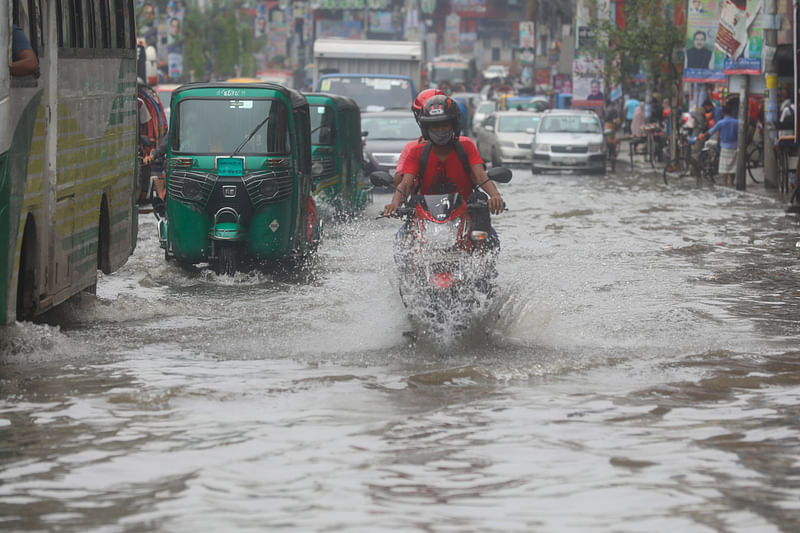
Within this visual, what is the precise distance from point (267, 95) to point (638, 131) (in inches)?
1270

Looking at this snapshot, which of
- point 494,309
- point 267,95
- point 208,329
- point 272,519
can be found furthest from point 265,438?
point 267,95

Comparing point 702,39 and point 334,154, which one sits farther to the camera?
point 702,39

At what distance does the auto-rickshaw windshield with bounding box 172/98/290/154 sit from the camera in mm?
15055

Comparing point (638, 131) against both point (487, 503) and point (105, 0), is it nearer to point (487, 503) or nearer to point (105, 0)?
point (105, 0)

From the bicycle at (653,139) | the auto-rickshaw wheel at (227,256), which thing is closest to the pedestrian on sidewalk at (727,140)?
the bicycle at (653,139)

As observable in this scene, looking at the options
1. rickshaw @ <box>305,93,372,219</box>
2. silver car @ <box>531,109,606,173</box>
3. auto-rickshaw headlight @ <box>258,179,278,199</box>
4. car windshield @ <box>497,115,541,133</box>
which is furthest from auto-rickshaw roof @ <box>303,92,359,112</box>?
car windshield @ <box>497,115,541,133</box>

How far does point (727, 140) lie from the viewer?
30.9 metres

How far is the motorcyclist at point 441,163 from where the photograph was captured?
1021 centimetres

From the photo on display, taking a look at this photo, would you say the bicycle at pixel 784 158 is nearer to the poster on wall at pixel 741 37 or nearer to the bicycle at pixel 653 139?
the poster on wall at pixel 741 37

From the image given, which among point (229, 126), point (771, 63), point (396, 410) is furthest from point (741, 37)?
point (396, 410)

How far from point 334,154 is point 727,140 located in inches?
493

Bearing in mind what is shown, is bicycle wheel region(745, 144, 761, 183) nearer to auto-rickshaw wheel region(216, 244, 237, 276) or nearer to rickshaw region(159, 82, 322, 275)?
rickshaw region(159, 82, 322, 275)

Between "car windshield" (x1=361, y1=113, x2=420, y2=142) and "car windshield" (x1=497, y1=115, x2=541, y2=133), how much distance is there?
10.7m

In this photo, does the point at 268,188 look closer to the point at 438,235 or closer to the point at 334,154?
the point at 438,235
